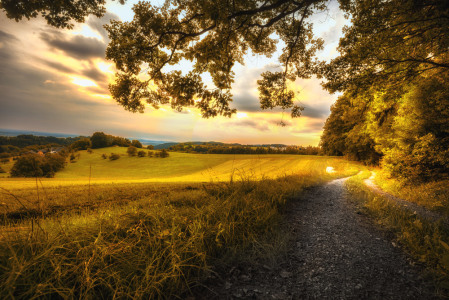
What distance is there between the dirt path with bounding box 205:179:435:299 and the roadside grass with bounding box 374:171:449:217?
15.6ft

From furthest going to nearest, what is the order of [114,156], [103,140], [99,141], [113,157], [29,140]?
1. [103,140]
2. [99,141]
3. [114,156]
4. [113,157]
5. [29,140]

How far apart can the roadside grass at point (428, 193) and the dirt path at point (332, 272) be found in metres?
4.74

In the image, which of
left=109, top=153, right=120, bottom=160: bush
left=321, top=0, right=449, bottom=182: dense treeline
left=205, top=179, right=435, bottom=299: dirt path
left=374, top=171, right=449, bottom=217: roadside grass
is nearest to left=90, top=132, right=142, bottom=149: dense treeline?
left=109, top=153, right=120, bottom=160: bush

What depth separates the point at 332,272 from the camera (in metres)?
2.76

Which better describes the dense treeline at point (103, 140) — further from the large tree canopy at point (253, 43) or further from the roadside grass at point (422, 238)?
the roadside grass at point (422, 238)

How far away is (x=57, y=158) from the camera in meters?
25.1

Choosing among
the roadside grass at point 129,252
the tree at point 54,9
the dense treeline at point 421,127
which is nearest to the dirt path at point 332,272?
the roadside grass at point 129,252

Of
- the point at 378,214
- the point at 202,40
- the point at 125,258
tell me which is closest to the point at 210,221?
the point at 125,258

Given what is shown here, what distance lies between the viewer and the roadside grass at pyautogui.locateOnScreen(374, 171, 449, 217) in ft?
20.8

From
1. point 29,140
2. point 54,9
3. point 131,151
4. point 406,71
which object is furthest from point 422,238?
point 131,151

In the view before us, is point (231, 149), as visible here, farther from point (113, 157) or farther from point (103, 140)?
point (103, 140)

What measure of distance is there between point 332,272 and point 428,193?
365 inches

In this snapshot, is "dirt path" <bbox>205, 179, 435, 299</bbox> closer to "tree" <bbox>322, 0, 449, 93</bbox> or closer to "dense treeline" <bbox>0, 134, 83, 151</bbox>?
"tree" <bbox>322, 0, 449, 93</bbox>

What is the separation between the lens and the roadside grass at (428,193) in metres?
6.35
